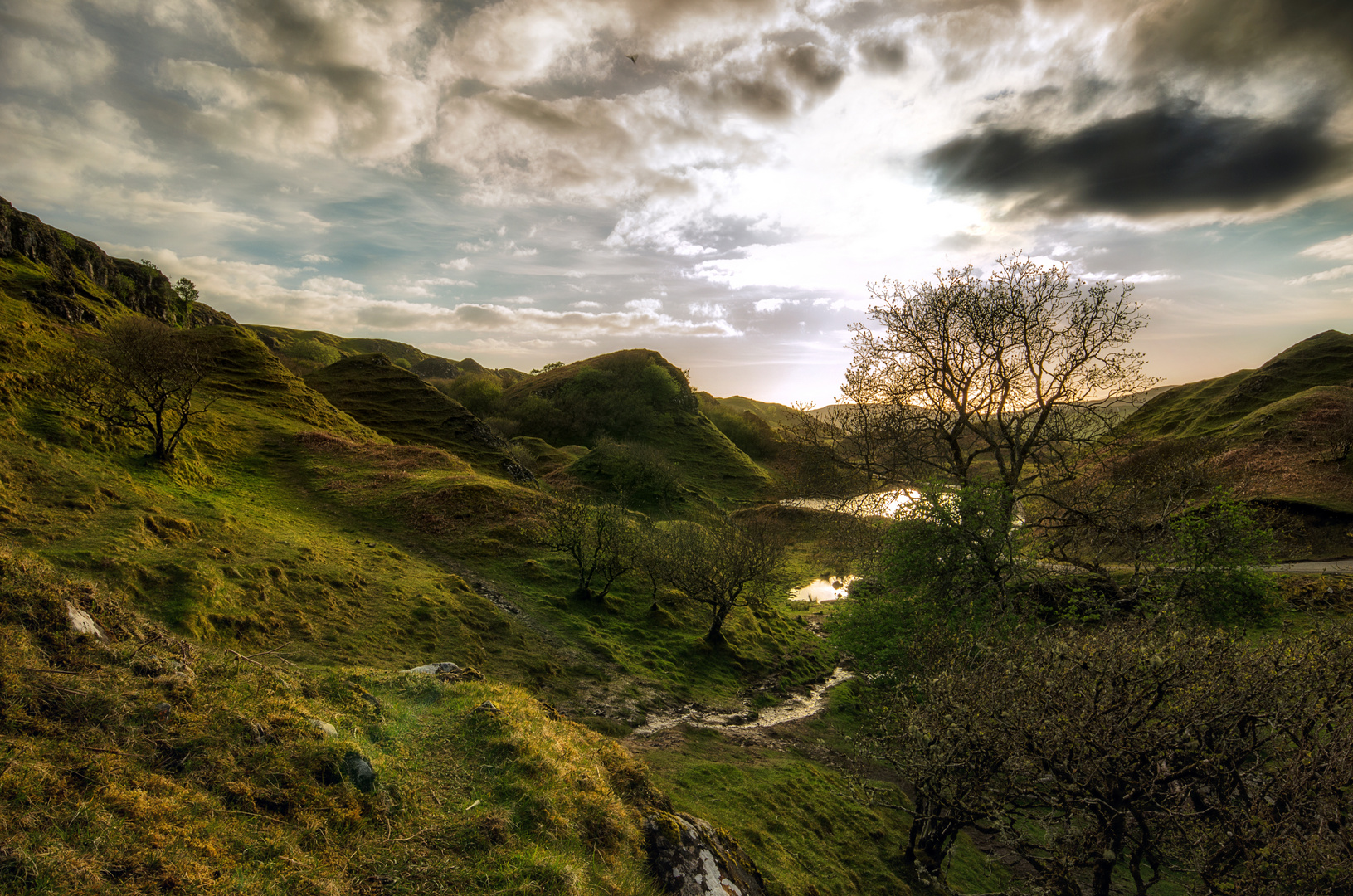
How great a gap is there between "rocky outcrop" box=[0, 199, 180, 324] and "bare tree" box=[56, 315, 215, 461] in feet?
58.3

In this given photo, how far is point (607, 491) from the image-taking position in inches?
2463

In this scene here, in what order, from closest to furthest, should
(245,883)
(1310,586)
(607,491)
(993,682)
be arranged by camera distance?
1. (245,883)
2. (993,682)
3. (1310,586)
4. (607,491)

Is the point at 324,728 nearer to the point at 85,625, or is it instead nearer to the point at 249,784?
the point at 249,784

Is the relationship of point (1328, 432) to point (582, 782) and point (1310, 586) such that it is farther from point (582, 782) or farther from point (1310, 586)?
point (582, 782)

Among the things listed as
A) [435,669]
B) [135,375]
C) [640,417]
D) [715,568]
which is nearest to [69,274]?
[135,375]

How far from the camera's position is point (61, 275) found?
44906mm

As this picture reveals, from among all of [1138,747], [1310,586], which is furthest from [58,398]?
[1310,586]

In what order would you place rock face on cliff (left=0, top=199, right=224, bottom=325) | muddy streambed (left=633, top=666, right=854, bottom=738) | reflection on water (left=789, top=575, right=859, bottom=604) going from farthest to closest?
reflection on water (left=789, top=575, right=859, bottom=604) < rock face on cliff (left=0, top=199, right=224, bottom=325) < muddy streambed (left=633, top=666, right=854, bottom=738)

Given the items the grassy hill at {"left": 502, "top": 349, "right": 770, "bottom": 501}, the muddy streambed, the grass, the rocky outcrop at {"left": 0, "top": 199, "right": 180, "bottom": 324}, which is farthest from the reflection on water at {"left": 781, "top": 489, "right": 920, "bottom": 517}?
the grassy hill at {"left": 502, "top": 349, "right": 770, "bottom": 501}

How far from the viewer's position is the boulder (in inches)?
301

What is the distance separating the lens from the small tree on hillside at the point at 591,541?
29.2m

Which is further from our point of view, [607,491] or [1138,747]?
Answer: [607,491]

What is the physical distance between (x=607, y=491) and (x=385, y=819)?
56.5m

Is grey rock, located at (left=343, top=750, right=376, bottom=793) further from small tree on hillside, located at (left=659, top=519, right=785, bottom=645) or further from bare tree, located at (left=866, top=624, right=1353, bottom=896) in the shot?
small tree on hillside, located at (left=659, top=519, right=785, bottom=645)
